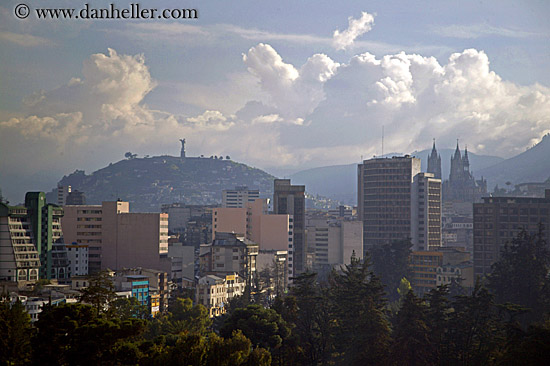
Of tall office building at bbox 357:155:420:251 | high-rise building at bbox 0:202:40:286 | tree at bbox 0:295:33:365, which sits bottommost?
tree at bbox 0:295:33:365

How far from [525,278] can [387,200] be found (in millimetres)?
88562

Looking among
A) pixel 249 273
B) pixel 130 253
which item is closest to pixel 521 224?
pixel 249 273

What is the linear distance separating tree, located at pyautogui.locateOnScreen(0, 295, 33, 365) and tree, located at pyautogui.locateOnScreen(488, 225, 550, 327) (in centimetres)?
5144

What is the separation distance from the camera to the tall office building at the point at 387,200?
17812 centimetres

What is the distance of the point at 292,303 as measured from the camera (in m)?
71.3

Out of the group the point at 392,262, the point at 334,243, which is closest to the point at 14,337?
the point at 392,262

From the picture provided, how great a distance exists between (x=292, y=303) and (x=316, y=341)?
376 centimetres

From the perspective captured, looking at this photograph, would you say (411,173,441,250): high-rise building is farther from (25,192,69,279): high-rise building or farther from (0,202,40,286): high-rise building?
(0,202,40,286): high-rise building

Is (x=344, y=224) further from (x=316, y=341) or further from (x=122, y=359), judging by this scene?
(x=122, y=359)

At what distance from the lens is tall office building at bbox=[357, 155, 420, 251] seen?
584 feet

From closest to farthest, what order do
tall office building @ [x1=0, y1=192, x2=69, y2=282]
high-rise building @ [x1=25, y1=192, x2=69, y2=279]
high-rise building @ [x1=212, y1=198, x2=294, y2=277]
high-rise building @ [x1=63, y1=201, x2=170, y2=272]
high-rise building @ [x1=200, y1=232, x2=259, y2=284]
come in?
tall office building @ [x1=0, y1=192, x2=69, y2=282] → high-rise building @ [x1=25, y1=192, x2=69, y2=279] → high-rise building @ [x1=200, y1=232, x2=259, y2=284] → high-rise building @ [x1=63, y1=201, x2=170, y2=272] → high-rise building @ [x1=212, y1=198, x2=294, y2=277]

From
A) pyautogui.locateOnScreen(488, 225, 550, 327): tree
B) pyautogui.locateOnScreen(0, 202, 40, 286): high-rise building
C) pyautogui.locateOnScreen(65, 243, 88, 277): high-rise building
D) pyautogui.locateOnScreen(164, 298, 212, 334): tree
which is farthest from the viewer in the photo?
pyautogui.locateOnScreen(65, 243, 88, 277): high-rise building

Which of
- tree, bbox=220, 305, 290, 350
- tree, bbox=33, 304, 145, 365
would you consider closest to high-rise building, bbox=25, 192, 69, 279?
tree, bbox=220, 305, 290, 350

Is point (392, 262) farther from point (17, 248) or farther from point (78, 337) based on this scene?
point (78, 337)
